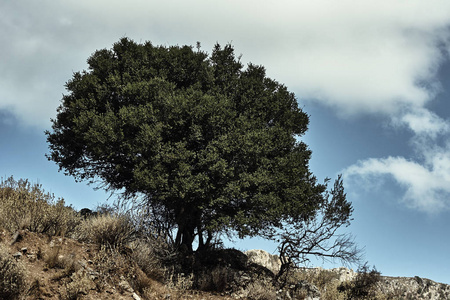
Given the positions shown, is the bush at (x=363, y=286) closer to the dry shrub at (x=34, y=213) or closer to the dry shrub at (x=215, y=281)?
the dry shrub at (x=215, y=281)

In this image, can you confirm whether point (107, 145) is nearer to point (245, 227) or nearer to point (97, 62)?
point (97, 62)

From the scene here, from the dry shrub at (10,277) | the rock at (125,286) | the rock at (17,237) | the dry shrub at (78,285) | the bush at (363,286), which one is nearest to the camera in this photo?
the dry shrub at (10,277)

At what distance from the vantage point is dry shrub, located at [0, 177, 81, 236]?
12984 millimetres

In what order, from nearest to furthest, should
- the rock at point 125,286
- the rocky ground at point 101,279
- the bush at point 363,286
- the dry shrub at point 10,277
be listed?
the dry shrub at point 10,277
the rocky ground at point 101,279
the rock at point 125,286
the bush at point 363,286

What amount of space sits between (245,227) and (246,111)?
20.3 feet

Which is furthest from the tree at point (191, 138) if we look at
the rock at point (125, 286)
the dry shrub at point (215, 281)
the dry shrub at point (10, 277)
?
the dry shrub at point (10, 277)

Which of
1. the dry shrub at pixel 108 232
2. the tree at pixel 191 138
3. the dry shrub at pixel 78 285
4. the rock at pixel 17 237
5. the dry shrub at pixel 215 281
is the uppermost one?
the tree at pixel 191 138

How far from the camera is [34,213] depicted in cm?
1336

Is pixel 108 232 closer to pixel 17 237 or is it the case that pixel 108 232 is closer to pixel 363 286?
pixel 17 237

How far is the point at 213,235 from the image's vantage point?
1998cm

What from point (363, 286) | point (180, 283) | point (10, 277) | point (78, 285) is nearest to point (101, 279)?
point (78, 285)

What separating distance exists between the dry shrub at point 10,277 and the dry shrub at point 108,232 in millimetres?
3584

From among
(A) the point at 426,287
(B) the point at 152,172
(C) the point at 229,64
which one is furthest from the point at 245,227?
(A) the point at 426,287

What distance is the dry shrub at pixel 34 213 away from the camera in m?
13.0
